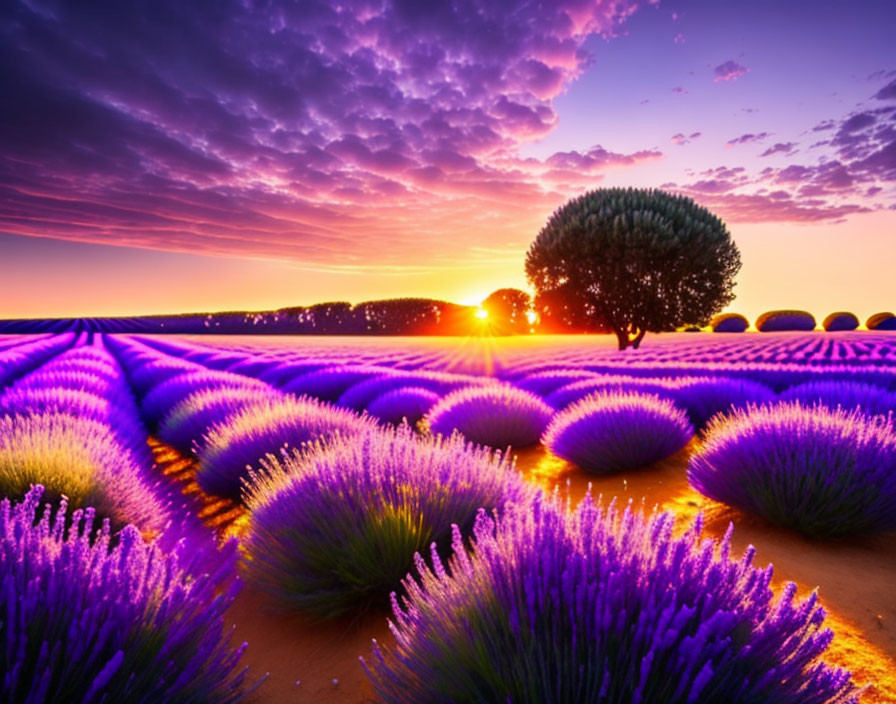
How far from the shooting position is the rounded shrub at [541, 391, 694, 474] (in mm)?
4262

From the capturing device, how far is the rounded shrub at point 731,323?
185 ft

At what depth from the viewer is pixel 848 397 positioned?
4930mm

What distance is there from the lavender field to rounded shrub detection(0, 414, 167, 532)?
0.01 meters

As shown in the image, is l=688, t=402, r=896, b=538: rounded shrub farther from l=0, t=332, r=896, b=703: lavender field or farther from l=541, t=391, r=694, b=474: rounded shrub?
l=541, t=391, r=694, b=474: rounded shrub

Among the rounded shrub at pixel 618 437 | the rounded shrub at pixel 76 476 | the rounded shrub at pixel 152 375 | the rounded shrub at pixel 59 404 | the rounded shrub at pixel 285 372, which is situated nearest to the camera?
the rounded shrub at pixel 76 476

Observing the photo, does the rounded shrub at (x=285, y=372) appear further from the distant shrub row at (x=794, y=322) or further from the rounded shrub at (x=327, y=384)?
the distant shrub row at (x=794, y=322)

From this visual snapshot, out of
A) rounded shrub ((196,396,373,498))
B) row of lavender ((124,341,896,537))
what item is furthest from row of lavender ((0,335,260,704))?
row of lavender ((124,341,896,537))

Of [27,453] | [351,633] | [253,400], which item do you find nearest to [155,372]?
[253,400]

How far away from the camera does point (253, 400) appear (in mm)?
5473

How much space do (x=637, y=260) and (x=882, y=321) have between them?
50924 millimetres

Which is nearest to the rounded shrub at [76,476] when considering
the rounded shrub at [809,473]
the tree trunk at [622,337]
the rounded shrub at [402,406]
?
the rounded shrub at [809,473]

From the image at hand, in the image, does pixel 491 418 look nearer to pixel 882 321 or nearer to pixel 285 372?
pixel 285 372

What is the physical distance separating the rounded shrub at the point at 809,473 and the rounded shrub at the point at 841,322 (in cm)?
6849

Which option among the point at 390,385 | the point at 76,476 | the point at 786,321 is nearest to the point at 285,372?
the point at 390,385
